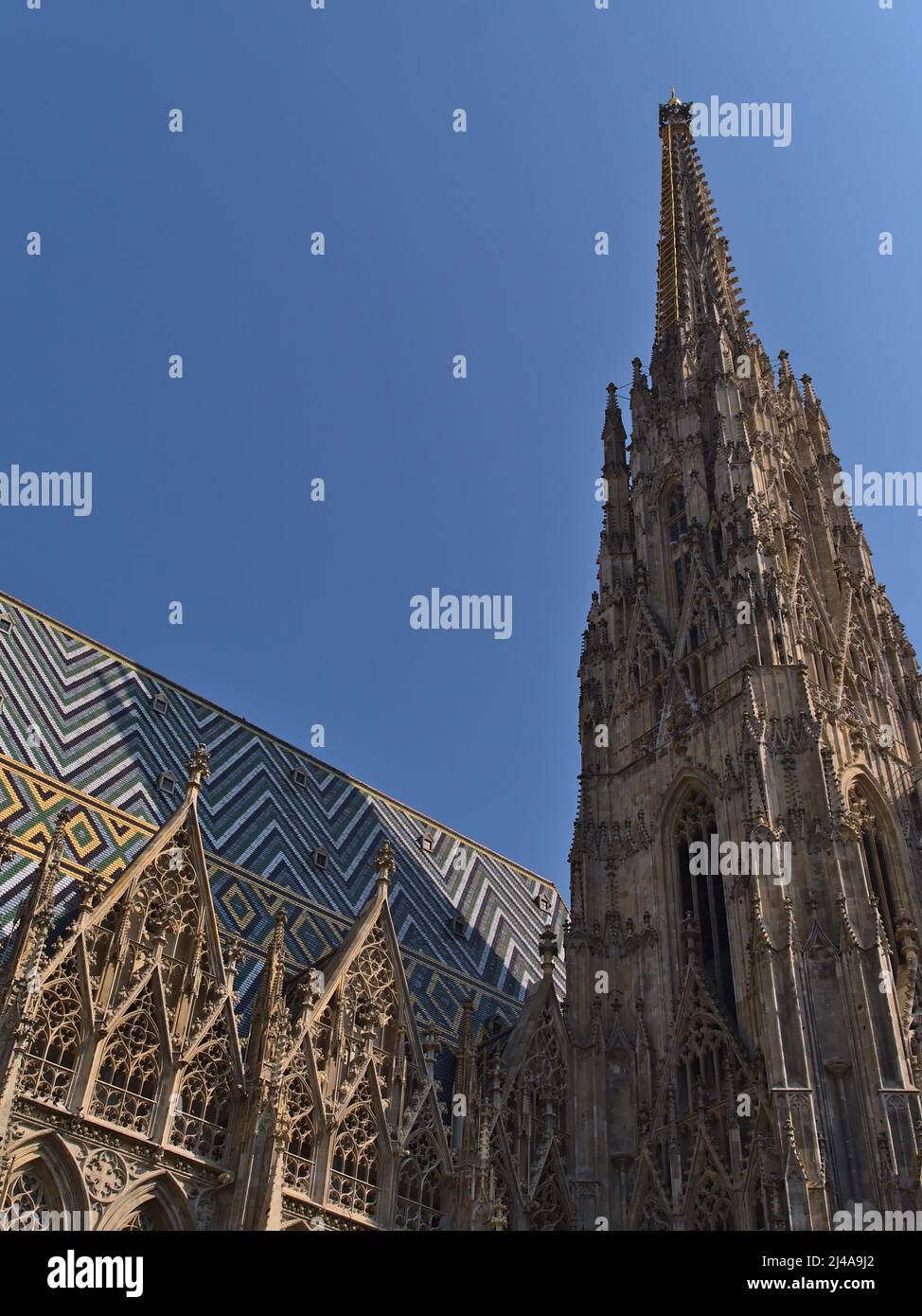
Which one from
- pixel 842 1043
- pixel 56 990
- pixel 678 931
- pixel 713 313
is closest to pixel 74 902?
pixel 56 990

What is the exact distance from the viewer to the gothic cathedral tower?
21312 millimetres

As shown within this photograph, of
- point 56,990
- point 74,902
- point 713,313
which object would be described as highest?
point 713,313

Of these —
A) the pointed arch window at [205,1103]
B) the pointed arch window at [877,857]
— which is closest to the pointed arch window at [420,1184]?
the pointed arch window at [205,1103]

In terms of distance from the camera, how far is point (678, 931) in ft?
85.8

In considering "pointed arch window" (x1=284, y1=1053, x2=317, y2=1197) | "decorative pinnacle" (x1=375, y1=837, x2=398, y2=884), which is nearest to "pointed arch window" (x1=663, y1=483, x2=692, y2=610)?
"decorative pinnacle" (x1=375, y1=837, x2=398, y2=884)

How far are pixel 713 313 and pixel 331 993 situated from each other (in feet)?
82.1

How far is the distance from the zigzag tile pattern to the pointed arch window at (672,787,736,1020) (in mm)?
5647

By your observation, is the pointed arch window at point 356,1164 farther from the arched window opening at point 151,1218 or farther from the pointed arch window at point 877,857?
the pointed arch window at point 877,857

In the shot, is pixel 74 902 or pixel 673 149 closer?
pixel 74 902

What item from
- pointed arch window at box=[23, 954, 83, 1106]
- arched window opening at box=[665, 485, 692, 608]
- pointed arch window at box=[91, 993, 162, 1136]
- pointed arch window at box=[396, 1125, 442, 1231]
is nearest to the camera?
pointed arch window at box=[23, 954, 83, 1106]

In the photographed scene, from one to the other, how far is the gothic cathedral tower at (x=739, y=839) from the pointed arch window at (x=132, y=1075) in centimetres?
806

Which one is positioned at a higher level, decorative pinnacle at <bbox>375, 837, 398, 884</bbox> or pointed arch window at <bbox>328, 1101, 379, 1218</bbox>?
decorative pinnacle at <bbox>375, 837, 398, 884</bbox>

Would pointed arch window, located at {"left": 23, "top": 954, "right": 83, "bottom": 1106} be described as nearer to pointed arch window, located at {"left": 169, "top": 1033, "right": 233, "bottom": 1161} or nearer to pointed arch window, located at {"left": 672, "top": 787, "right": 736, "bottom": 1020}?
pointed arch window, located at {"left": 169, "top": 1033, "right": 233, "bottom": 1161}

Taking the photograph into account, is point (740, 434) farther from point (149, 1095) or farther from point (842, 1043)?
point (149, 1095)
